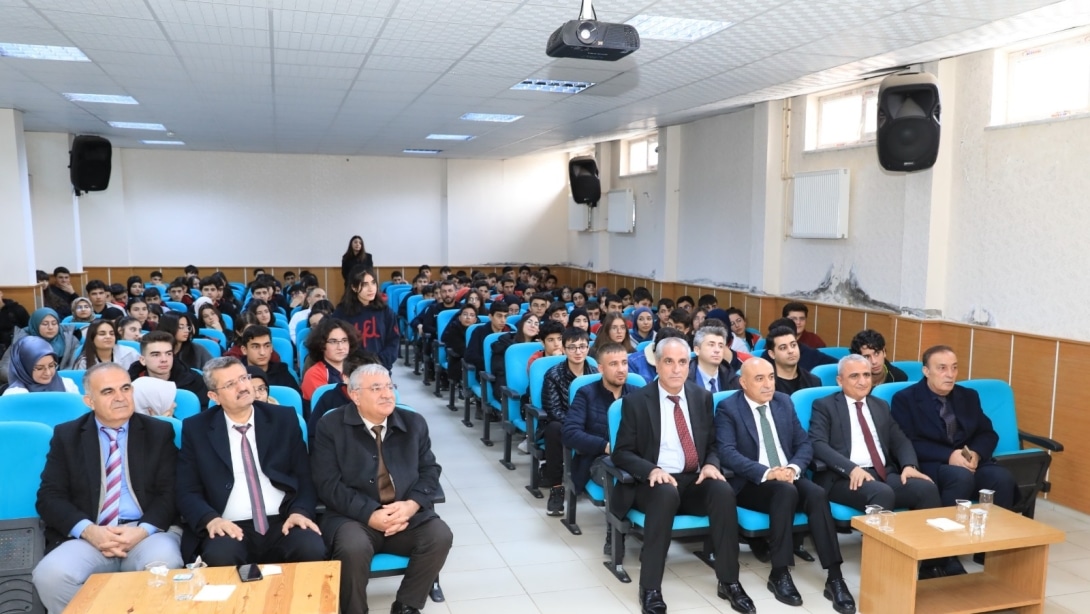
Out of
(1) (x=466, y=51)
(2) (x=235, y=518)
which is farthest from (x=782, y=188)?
(2) (x=235, y=518)

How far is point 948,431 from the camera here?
4574mm

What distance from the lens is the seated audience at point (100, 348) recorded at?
509 cm

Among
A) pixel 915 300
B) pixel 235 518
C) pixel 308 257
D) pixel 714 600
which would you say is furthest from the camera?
pixel 308 257

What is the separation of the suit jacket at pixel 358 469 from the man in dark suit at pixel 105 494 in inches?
24.7

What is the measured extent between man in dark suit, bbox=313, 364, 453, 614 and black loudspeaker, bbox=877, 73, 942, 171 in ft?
13.9

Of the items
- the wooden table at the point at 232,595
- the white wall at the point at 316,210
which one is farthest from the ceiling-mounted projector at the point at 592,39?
the white wall at the point at 316,210

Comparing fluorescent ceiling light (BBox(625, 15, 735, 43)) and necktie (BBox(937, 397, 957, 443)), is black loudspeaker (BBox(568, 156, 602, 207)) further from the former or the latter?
necktie (BBox(937, 397, 957, 443))

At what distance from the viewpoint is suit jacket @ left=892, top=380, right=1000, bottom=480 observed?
450 centimetres

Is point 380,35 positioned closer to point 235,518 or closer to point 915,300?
point 235,518

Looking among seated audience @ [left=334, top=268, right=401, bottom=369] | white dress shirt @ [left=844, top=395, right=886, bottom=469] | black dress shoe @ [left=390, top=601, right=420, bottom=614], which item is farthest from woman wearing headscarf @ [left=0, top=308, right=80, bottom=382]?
white dress shirt @ [left=844, top=395, right=886, bottom=469]

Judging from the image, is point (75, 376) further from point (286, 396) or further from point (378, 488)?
point (378, 488)

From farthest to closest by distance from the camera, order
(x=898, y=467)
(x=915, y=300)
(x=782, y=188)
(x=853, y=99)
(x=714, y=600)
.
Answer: (x=782, y=188) < (x=853, y=99) < (x=915, y=300) < (x=898, y=467) < (x=714, y=600)

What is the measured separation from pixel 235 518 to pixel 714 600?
2.26 meters

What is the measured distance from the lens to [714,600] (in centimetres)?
389
